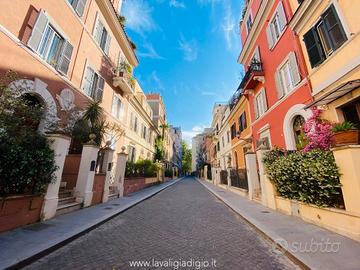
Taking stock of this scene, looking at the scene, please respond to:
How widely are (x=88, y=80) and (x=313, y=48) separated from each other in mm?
11907

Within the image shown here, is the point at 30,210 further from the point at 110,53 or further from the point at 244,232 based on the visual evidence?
the point at 110,53

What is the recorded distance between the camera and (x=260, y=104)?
43.2ft

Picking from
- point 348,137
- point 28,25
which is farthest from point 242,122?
point 28,25

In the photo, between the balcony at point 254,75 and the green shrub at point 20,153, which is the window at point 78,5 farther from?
the balcony at point 254,75

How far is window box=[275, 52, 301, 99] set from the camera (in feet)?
28.7

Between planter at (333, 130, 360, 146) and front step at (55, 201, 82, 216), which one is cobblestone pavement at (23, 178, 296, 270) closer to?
front step at (55, 201, 82, 216)

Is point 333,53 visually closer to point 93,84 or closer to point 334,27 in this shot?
point 334,27

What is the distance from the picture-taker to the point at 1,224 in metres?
4.08

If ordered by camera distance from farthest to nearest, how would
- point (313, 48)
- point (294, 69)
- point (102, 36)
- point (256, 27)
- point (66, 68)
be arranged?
1. point (256, 27)
2. point (102, 36)
3. point (66, 68)
4. point (294, 69)
5. point (313, 48)

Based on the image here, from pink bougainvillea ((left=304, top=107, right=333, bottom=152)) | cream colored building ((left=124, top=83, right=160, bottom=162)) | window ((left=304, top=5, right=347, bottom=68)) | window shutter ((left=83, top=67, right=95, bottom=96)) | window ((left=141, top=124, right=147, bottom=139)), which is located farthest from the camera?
window ((left=141, top=124, right=147, bottom=139))

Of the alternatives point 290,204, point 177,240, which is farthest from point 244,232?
point 290,204

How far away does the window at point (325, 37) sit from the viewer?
6489 millimetres

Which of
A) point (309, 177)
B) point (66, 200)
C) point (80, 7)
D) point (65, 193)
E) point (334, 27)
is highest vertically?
point (80, 7)

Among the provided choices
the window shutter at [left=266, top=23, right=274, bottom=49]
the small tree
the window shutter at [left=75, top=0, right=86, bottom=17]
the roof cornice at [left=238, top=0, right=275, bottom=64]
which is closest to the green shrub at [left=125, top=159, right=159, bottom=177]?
the window shutter at [left=75, top=0, right=86, bottom=17]
